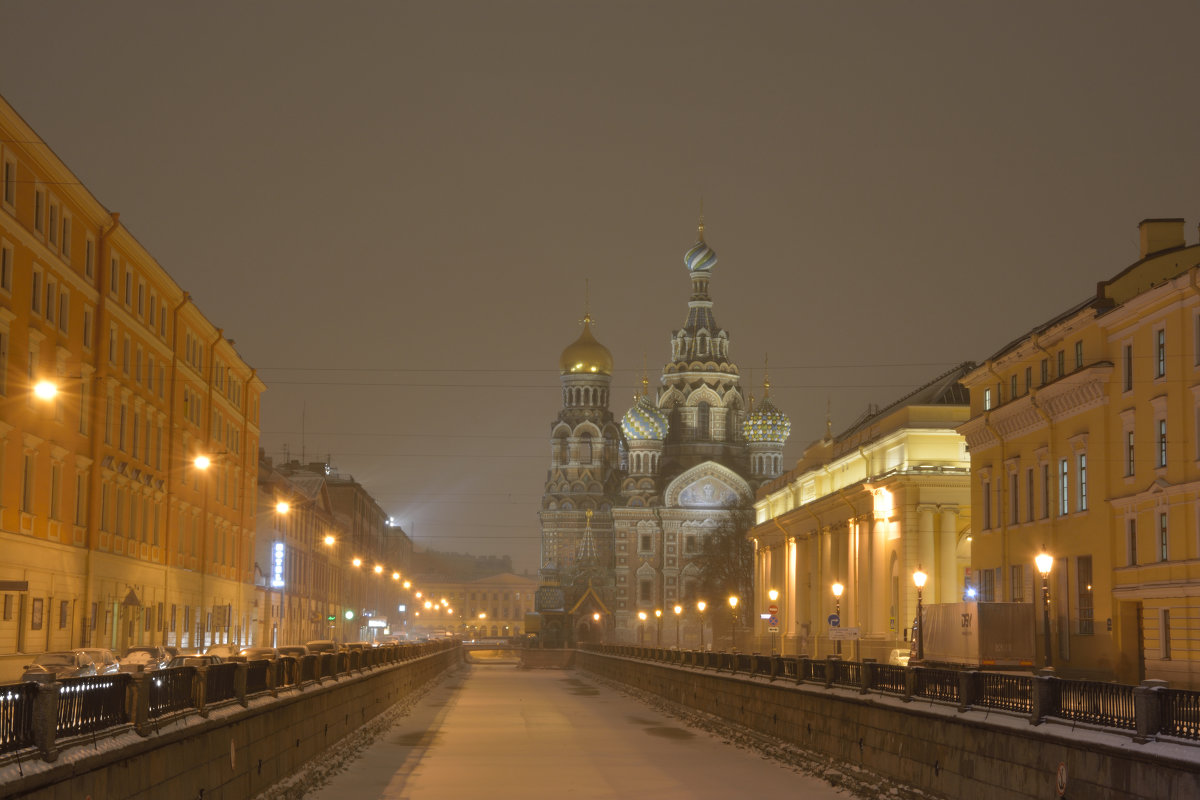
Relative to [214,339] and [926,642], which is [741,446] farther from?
[926,642]

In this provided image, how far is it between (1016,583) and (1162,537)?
13.4 meters

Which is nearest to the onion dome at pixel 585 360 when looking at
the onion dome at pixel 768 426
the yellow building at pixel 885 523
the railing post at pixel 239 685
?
the onion dome at pixel 768 426

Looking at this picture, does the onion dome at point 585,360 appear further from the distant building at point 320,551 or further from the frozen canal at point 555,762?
the frozen canal at point 555,762

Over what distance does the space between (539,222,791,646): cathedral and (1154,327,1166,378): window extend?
124360 mm

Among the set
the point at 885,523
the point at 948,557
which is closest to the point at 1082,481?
the point at 948,557

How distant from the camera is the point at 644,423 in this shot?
186 meters

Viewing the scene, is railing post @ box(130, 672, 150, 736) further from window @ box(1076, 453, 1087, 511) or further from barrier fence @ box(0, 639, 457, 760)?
window @ box(1076, 453, 1087, 511)

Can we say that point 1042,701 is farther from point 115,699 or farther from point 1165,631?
point 1165,631

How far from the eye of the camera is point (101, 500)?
5069 centimetres

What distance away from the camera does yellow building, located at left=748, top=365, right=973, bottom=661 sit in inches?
2933

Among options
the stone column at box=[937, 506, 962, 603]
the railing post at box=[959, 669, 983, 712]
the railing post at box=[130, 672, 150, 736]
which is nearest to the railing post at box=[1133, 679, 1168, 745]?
the railing post at box=[959, 669, 983, 712]

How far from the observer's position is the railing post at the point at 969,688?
25.4 metres

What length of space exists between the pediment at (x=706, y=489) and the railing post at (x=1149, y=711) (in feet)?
526

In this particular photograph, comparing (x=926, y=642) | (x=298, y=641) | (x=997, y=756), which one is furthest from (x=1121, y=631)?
(x=298, y=641)
